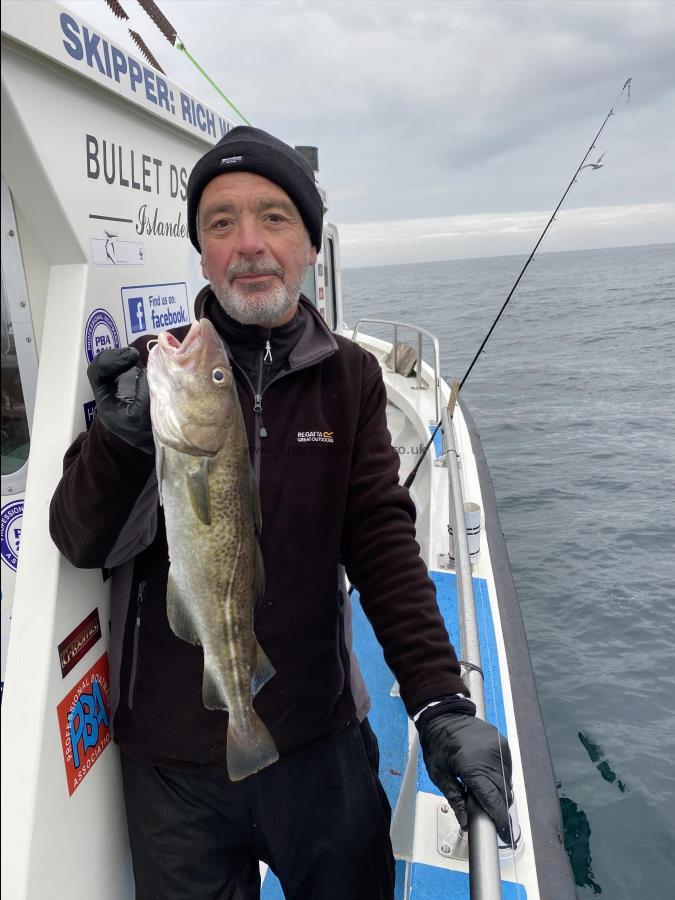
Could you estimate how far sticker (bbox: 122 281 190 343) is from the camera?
7.67 ft

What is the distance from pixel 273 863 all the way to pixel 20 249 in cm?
220

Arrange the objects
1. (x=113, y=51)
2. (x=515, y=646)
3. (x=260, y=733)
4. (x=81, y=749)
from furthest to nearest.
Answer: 1. (x=515, y=646)
2. (x=113, y=51)
3. (x=81, y=749)
4. (x=260, y=733)

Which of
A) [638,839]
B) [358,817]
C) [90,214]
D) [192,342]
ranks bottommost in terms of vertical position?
[638,839]

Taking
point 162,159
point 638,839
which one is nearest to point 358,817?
point 162,159

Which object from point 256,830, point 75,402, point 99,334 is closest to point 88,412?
point 75,402

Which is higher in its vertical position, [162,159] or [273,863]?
[162,159]

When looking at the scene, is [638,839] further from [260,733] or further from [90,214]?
[90,214]

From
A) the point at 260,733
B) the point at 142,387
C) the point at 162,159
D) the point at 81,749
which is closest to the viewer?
the point at 142,387

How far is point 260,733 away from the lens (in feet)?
5.86

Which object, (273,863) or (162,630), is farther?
(273,863)

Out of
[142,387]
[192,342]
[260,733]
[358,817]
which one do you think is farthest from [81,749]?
[192,342]

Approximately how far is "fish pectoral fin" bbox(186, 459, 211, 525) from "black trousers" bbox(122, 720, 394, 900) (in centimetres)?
87

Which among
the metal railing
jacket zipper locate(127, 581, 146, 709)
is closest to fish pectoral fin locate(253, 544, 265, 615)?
jacket zipper locate(127, 581, 146, 709)

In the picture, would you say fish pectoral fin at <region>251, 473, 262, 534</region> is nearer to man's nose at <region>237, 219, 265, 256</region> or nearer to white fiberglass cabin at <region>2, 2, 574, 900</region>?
white fiberglass cabin at <region>2, 2, 574, 900</region>
